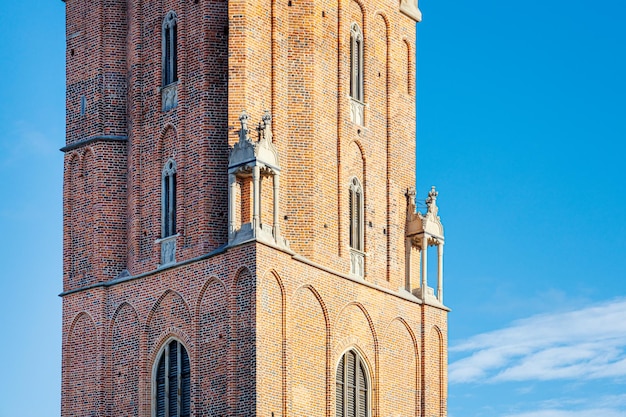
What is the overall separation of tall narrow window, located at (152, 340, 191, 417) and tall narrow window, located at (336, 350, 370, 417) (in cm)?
435

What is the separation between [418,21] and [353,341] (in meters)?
11.5

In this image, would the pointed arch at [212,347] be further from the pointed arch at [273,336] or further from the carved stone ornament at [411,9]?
the carved stone ornament at [411,9]

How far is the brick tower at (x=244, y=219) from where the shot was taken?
6219cm

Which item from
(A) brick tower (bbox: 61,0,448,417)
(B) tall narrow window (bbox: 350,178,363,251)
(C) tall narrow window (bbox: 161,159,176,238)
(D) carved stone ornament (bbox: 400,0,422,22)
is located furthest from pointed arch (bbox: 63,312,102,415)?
(D) carved stone ornament (bbox: 400,0,422,22)

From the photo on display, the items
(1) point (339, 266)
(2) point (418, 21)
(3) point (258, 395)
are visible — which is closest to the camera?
(3) point (258, 395)

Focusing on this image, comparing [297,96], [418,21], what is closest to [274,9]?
[297,96]

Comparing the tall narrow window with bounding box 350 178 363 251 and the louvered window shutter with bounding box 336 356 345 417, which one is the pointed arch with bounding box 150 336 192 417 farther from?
the tall narrow window with bounding box 350 178 363 251

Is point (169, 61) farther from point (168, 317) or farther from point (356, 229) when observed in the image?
point (168, 317)

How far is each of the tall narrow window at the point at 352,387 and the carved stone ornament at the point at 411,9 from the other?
11448mm

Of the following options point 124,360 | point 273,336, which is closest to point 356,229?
point 273,336

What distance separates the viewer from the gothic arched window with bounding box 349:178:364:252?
216 ft

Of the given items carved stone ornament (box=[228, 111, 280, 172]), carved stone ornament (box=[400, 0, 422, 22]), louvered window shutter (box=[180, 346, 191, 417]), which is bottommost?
louvered window shutter (box=[180, 346, 191, 417])

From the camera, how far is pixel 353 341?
6481cm

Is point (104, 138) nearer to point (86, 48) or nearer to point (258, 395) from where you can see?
point (86, 48)
